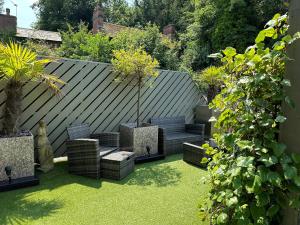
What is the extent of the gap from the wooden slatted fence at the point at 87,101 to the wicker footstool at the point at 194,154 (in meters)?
1.64

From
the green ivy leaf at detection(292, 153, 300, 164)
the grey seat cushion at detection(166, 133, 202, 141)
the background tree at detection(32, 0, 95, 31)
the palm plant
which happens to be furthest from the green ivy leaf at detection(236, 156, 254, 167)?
the background tree at detection(32, 0, 95, 31)

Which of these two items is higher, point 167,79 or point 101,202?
point 167,79

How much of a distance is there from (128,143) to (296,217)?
12.8ft

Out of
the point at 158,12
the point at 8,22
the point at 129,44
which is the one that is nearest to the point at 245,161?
the point at 129,44

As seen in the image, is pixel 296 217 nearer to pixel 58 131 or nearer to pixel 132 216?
pixel 132 216

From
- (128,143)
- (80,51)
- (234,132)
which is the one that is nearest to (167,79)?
(128,143)

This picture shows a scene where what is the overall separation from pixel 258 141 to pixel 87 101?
4.19 metres

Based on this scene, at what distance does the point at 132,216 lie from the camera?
2957 mm

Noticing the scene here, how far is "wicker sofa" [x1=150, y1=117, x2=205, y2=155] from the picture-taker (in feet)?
18.2

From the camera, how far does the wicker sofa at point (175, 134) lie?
5.54 meters

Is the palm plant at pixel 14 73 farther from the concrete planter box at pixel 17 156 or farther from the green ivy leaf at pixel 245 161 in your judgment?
the green ivy leaf at pixel 245 161

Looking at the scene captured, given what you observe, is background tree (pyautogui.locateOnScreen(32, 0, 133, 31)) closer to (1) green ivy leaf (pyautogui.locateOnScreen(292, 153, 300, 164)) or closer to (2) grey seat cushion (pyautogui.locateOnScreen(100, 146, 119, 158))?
(2) grey seat cushion (pyautogui.locateOnScreen(100, 146, 119, 158))

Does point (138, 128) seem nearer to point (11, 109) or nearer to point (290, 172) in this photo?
point (11, 109)

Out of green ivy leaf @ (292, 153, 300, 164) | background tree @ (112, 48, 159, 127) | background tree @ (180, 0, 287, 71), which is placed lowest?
green ivy leaf @ (292, 153, 300, 164)
